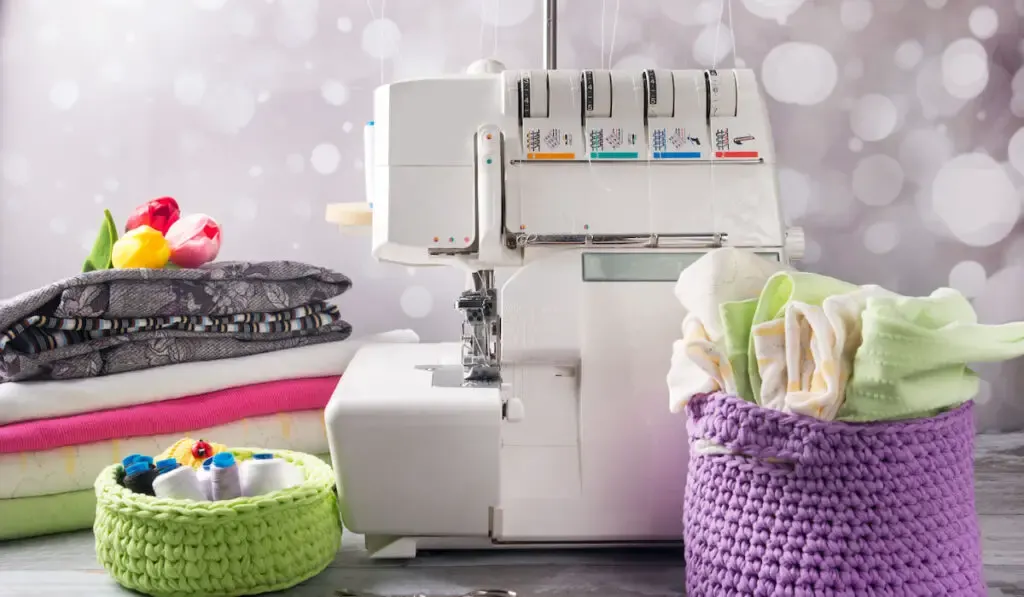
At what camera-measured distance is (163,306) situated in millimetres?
1599

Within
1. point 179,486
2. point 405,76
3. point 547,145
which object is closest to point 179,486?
point 179,486

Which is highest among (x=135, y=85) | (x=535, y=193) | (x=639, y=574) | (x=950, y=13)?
(x=950, y=13)

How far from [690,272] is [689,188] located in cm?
19

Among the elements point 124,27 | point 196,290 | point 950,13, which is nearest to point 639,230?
point 196,290

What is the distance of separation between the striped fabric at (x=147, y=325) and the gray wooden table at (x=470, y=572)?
0.99ft

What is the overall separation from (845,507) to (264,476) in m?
0.72

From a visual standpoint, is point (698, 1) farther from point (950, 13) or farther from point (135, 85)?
point (135, 85)

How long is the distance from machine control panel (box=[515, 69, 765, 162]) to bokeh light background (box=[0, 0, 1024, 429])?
2.28 feet

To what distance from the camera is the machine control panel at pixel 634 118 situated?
133 centimetres

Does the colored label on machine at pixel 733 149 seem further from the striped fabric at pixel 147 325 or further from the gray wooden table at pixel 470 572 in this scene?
the striped fabric at pixel 147 325

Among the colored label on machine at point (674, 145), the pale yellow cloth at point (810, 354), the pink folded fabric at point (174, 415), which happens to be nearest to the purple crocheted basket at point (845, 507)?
the pale yellow cloth at point (810, 354)

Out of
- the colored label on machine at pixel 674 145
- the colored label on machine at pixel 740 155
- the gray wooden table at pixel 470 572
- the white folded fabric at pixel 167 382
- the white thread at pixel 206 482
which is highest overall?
the colored label on machine at pixel 674 145

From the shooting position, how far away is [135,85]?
78.8 inches

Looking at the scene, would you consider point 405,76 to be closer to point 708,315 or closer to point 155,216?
point 155,216
